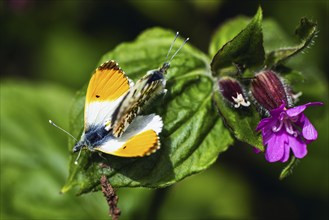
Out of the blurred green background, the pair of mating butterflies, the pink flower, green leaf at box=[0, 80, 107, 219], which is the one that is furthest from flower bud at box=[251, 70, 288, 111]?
green leaf at box=[0, 80, 107, 219]

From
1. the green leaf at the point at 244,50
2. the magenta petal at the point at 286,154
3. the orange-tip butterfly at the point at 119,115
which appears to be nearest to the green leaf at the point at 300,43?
the green leaf at the point at 244,50

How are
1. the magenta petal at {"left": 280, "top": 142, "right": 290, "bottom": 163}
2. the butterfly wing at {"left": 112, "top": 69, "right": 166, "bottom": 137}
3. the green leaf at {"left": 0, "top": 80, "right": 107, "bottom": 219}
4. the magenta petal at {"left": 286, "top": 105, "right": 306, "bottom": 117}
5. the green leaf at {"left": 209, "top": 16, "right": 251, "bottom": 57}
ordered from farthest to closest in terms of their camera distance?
the green leaf at {"left": 0, "top": 80, "right": 107, "bottom": 219} < the green leaf at {"left": 209, "top": 16, "right": 251, "bottom": 57} < the magenta petal at {"left": 280, "top": 142, "right": 290, "bottom": 163} < the magenta petal at {"left": 286, "top": 105, "right": 306, "bottom": 117} < the butterfly wing at {"left": 112, "top": 69, "right": 166, "bottom": 137}

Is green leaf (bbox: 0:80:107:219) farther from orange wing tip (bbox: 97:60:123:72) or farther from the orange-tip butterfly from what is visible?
orange wing tip (bbox: 97:60:123:72)

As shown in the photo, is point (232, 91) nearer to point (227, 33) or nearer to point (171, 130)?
point (171, 130)

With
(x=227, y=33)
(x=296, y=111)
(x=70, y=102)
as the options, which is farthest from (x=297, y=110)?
(x=70, y=102)

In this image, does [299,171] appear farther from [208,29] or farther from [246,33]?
[246,33]

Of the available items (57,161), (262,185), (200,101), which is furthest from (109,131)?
(262,185)

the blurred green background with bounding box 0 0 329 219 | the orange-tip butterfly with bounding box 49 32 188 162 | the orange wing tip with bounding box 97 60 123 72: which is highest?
the orange wing tip with bounding box 97 60 123 72
